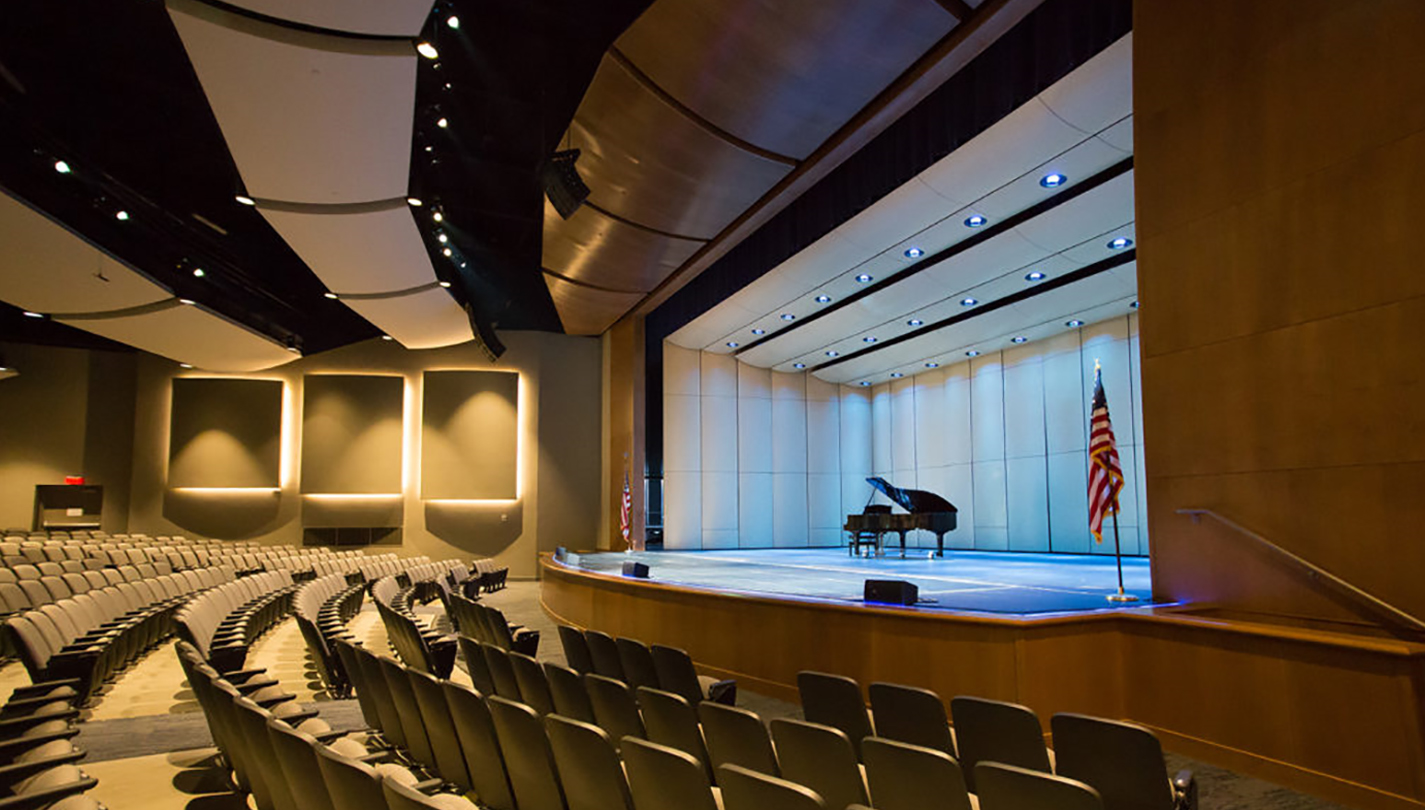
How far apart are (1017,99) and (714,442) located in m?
12.4

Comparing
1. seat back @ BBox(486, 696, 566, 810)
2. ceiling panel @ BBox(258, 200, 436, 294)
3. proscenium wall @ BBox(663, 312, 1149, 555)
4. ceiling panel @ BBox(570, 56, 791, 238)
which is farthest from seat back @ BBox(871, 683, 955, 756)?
proscenium wall @ BBox(663, 312, 1149, 555)

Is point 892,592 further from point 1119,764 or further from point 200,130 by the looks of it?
point 200,130

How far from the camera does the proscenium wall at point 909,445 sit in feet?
48.8

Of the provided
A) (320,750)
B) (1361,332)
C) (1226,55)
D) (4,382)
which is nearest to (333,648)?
(320,750)

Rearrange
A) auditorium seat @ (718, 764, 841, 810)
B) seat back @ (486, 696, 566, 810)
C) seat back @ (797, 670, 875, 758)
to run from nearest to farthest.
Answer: auditorium seat @ (718, 764, 841, 810) → seat back @ (486, 696, 566, 810) → seat back @ (797, 670, 875, 758)

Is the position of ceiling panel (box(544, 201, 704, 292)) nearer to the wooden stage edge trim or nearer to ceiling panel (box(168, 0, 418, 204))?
ceiling panel (box(168, 0, 418, 204))

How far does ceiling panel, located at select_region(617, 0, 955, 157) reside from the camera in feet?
21.4

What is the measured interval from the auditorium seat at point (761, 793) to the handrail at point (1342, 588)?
12.8ft

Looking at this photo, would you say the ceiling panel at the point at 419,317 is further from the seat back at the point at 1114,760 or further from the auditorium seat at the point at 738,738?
the seat back at the point at 1114,760

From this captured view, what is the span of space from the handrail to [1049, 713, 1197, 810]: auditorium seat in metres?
2.22

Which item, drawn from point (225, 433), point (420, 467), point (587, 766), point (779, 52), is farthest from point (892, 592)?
point (225, 433)

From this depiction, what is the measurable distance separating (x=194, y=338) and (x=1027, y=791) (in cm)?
1673

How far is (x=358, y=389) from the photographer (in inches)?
728

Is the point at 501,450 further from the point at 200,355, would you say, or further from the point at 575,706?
the point at 575,706
